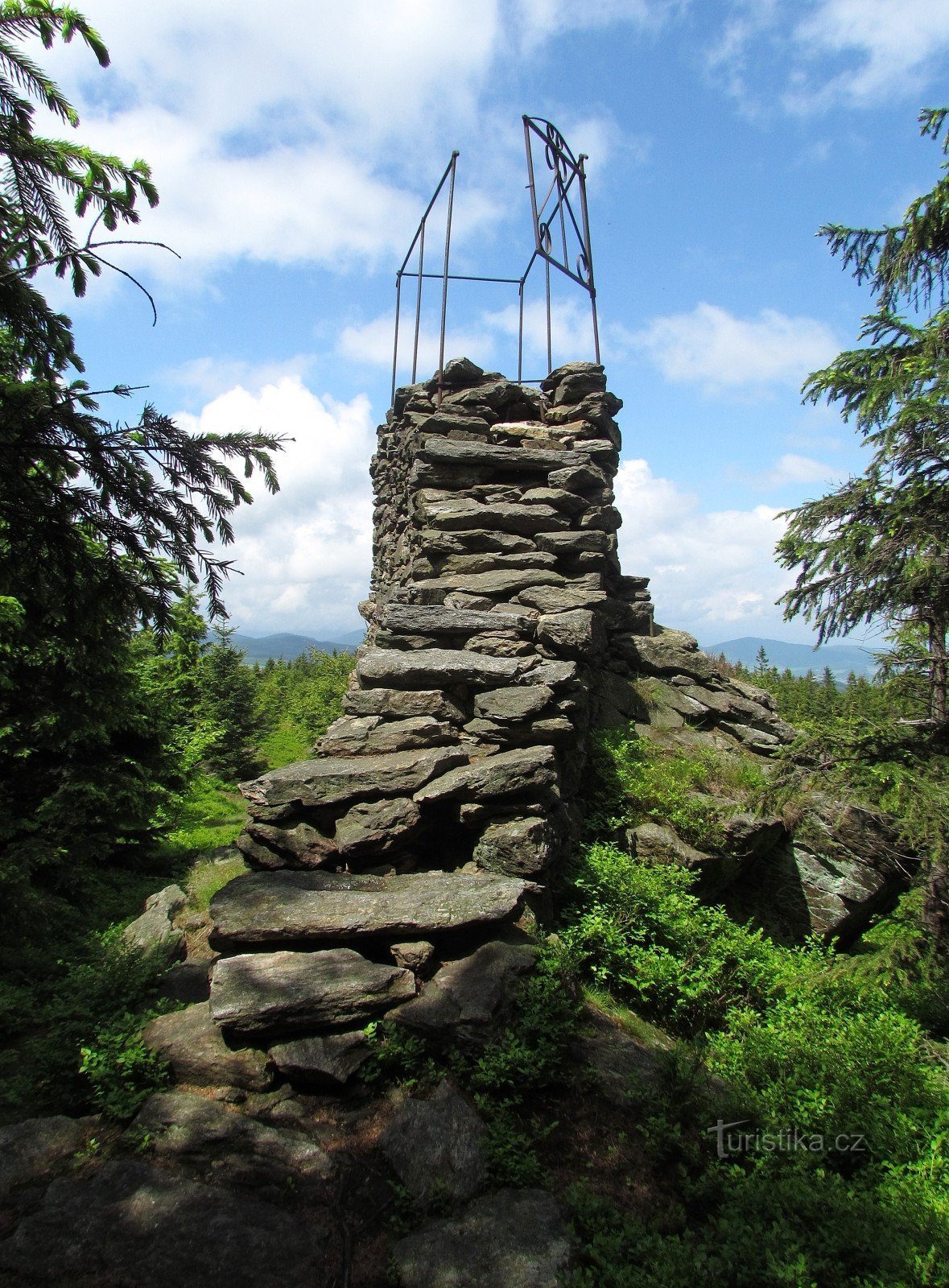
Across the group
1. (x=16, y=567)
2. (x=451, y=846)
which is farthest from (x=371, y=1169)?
(x=16, y=567)

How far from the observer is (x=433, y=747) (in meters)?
7.42

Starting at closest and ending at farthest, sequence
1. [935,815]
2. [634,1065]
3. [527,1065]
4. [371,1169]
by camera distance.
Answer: [371,1169] → [527,1065] → [634,1065] → [935,815]

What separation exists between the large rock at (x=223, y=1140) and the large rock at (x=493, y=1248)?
0.74m

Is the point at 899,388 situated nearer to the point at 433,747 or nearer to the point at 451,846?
the point at 433,747

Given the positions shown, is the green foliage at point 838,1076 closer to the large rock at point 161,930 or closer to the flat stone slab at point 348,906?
the flat stone slab at point 348,906

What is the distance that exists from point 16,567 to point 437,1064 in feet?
14.4

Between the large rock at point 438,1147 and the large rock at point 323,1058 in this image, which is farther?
the large rock at point 323,1058

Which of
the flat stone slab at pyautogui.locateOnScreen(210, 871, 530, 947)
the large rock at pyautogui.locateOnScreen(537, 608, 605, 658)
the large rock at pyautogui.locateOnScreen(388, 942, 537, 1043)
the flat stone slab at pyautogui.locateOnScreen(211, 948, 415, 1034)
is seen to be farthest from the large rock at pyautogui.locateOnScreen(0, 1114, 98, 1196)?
the large rock at pyautogui.locateOnScreen(537, 608, 605, 658)

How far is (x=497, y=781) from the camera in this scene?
22.3 ft

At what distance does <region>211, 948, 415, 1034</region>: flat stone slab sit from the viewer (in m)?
4.82

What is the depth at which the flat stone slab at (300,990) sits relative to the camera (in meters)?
4.82

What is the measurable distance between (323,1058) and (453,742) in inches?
134

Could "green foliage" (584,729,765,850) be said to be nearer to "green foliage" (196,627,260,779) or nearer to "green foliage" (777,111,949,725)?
"green foliage" (777,111,949,725)

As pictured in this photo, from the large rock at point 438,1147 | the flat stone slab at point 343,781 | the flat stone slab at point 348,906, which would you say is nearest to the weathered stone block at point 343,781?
the flat stone slab at point 343,781
